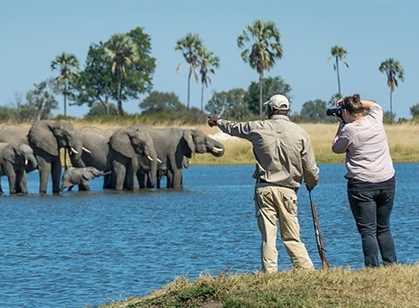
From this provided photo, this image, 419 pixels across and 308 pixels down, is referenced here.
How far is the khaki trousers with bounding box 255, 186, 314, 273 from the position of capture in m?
13.3

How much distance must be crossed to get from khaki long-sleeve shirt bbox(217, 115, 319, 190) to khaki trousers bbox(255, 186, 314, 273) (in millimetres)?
111

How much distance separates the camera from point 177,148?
158ft

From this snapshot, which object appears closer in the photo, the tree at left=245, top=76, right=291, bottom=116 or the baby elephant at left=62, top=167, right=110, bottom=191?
the baby elephant at left=62, top=167, right=110, bottom=191

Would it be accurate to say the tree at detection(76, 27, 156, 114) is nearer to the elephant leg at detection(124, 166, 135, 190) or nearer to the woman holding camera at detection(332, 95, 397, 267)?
the elephant leg at detection(124, 166, 135, 190)

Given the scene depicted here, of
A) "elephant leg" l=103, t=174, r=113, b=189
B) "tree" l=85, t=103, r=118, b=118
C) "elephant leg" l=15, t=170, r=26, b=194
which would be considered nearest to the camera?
"elephant leg" l=15, t=170, r=26, b=194

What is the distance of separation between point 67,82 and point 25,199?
65.4 m

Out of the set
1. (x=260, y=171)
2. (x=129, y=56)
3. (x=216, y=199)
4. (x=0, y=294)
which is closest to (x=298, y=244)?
(x=260, y=171)

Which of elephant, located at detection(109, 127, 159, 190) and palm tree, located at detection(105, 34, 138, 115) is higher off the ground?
palm tree, located at detection(105, 34, 138, 115)

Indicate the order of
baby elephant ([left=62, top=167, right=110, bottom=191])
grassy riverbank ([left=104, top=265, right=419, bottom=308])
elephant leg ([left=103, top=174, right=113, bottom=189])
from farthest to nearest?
1. elephant leg ([left=103, top=174, right=113, bottom=189])
2. baby elephant ([left=62, top=167, right=110, bottom=191])
3. grassy riverbank ([left=104, top=265, right=419, bottom=308])

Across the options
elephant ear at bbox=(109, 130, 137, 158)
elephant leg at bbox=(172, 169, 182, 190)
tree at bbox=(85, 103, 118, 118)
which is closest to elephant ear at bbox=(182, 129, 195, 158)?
elephant leg at bbox=(172, 169, 182, 190)

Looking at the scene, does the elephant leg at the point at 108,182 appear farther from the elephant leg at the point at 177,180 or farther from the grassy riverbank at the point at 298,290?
the grassy riverbank at the point at 298,290

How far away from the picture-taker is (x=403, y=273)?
1308cm

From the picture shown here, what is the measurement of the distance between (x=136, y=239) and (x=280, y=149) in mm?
13611

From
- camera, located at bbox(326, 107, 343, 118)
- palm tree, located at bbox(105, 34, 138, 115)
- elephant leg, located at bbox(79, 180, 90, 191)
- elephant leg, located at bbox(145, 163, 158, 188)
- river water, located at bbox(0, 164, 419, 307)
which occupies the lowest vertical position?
river water, located at bbox(0, 164, 419, 307)
